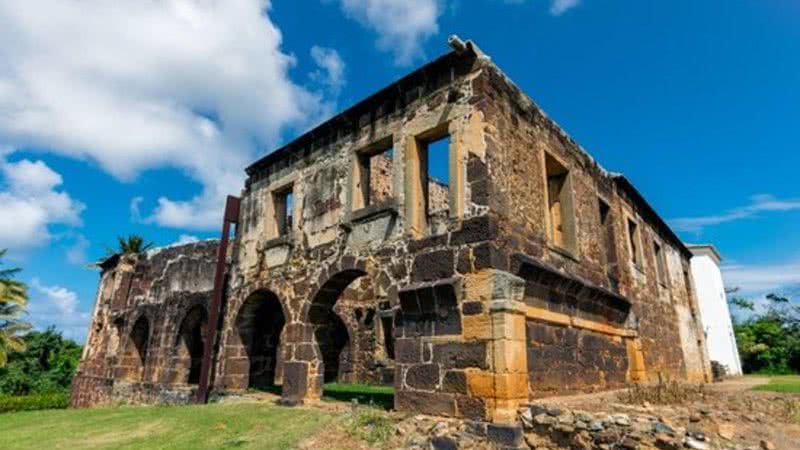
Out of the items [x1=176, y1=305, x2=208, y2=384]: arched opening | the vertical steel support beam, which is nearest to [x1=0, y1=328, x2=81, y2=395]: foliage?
[x1=176, y1=305, x2=208, y2=384]: arched opening

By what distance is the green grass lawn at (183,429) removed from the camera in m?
6.18

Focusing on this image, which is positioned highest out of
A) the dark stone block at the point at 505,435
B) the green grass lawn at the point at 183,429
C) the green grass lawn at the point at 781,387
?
the green grass lawn at the point at 781,387

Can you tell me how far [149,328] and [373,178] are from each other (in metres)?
8.45

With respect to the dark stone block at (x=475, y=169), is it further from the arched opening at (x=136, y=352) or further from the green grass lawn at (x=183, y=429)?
the arched opening at (x=136, y=352)

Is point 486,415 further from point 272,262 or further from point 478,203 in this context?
point 272,262

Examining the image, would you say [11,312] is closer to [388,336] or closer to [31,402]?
[31,402]

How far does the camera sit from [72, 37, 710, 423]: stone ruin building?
599 centimetres

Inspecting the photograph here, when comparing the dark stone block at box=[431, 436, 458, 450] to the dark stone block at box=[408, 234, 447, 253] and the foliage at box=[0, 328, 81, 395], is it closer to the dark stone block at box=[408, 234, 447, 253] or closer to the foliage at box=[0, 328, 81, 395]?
the dark stone block at box=[408, 234, 447, 253]

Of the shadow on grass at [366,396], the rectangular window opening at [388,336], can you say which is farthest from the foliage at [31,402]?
the rectangular window opening at [388,336]

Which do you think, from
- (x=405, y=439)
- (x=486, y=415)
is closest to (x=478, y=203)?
(x=486, y=415)

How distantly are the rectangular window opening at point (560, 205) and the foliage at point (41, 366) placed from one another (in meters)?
22.5

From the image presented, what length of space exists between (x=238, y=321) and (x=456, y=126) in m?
6.49

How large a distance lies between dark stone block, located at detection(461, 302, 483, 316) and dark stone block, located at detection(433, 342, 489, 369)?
1.22ft

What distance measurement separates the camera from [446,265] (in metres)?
6.32
